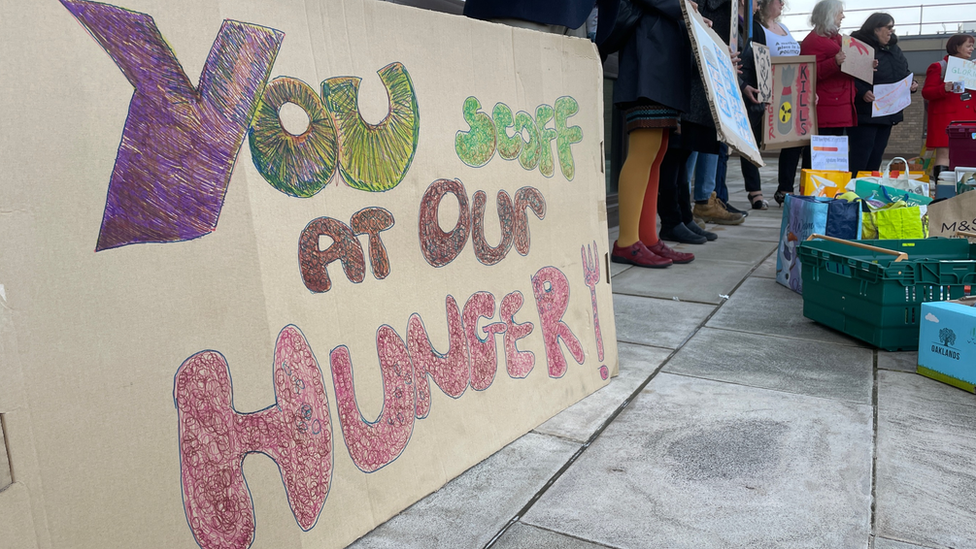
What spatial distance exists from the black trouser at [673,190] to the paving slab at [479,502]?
11.0 feet

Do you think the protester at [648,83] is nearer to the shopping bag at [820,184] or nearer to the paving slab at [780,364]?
the shopping bag at [820,184]

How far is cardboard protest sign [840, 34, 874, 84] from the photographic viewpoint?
6164 mm

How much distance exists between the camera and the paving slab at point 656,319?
3115 mm

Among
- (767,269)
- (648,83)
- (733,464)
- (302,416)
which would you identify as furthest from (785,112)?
(302,416)

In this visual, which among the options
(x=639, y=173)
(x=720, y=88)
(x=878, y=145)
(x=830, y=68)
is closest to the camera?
(x=720, y=88)

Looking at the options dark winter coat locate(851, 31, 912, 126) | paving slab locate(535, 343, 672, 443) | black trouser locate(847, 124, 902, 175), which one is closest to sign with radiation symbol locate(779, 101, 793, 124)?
dark winter coat locate(851, 31, 912, 126)

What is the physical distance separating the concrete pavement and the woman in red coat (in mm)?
5737

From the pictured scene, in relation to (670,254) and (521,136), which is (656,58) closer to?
(670,254)

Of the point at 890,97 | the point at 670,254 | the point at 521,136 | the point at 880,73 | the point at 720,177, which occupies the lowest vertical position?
the point at 670,254

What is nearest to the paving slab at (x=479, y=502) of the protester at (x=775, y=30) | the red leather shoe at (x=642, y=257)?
the red leather shoe at (x=642, y=257)

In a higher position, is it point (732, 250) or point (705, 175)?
point (705, 175)

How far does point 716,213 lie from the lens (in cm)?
668

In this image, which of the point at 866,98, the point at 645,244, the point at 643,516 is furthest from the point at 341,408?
the point at 866,98

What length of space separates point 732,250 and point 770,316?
6.12 ft
